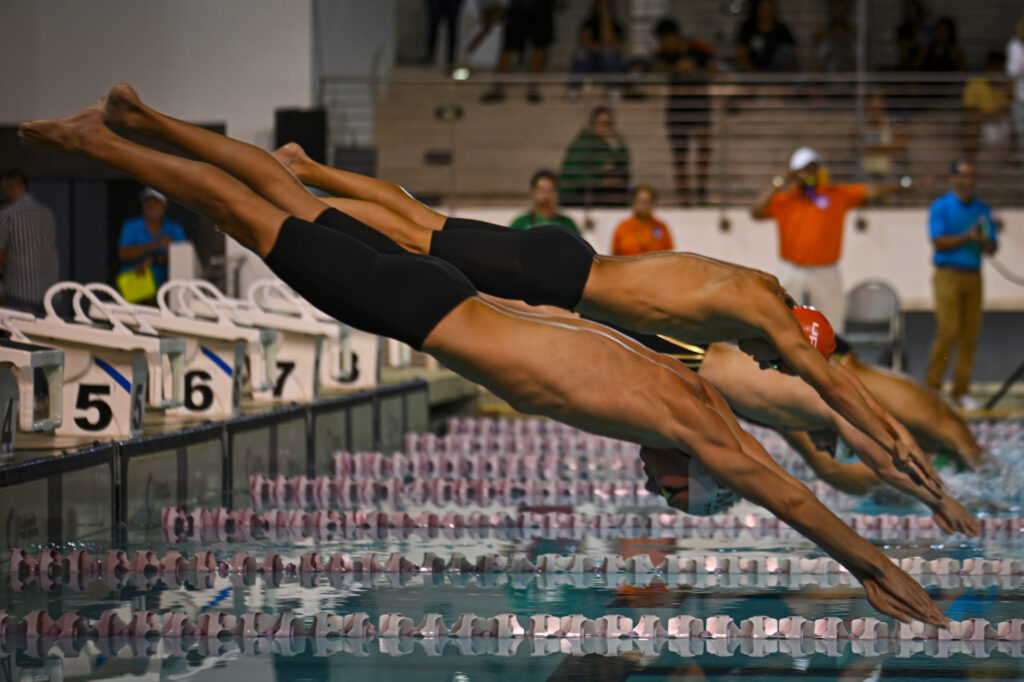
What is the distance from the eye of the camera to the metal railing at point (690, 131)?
11453 millimetres

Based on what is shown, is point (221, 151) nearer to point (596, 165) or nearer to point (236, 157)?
point (236, 157)

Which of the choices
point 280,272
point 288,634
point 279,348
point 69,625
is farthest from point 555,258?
point 279,348

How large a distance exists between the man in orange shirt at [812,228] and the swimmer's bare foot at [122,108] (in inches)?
250

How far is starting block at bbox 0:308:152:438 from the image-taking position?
5051 millimetres

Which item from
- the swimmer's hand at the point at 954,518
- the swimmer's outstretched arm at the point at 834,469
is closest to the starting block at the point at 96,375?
the swimmer's outstretched arm at the point at 834,469

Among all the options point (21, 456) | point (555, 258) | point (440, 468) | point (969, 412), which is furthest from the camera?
point (969, 412)

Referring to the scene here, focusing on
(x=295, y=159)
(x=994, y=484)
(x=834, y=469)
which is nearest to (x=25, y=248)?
(x=295, y=159)

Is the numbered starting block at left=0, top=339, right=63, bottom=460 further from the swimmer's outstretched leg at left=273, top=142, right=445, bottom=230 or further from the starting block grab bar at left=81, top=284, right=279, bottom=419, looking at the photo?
the swimmer's outstretched leg at left=273, top=142, right=445, bottom=230

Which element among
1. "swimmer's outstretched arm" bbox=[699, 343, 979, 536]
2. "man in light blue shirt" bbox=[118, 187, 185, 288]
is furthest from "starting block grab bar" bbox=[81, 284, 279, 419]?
"man in light blue shirt" bbox=[118, 187, 185, 288]

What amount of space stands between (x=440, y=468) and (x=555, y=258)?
11.1 ft

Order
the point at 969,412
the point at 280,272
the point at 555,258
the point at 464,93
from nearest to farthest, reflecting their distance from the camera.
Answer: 1. the point at 280,272
2. the point at 555,258
3. the point at 969,412
4. the point at 464,93

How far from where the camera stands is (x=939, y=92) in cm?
1159

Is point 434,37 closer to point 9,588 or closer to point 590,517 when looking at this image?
point 590,517

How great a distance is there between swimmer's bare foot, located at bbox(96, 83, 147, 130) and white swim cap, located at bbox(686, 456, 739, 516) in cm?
151
